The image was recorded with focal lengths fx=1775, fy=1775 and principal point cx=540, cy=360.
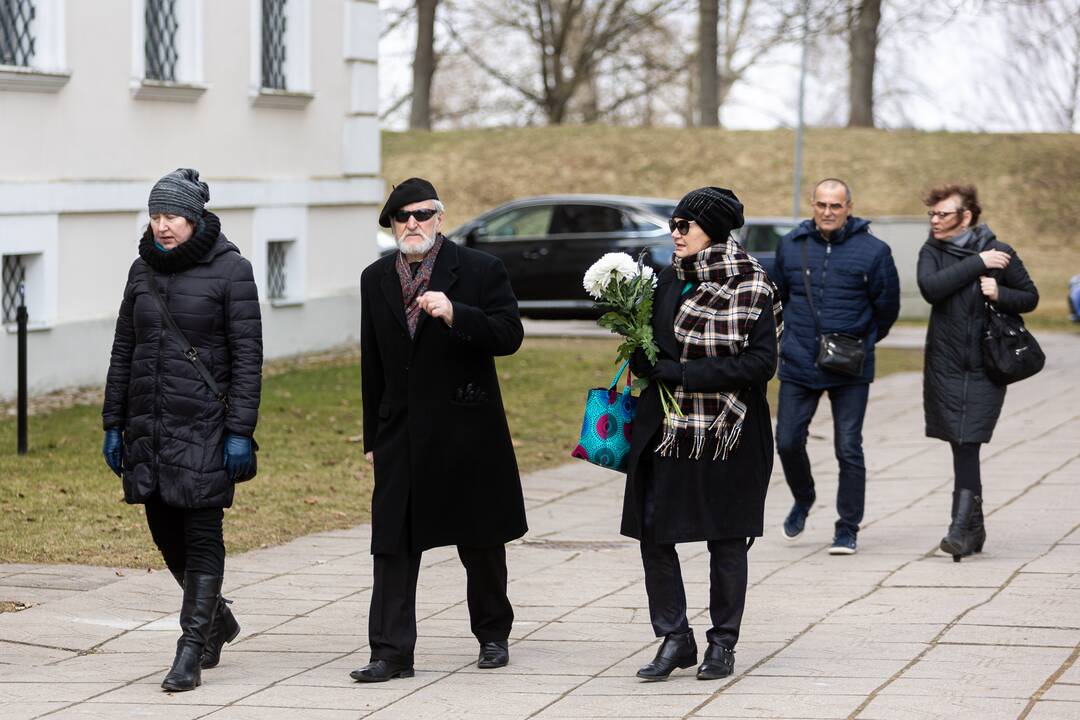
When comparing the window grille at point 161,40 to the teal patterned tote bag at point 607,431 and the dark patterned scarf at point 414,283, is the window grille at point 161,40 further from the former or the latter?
the teal patterned tote bag at point 607,431

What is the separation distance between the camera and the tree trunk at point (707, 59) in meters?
39.4

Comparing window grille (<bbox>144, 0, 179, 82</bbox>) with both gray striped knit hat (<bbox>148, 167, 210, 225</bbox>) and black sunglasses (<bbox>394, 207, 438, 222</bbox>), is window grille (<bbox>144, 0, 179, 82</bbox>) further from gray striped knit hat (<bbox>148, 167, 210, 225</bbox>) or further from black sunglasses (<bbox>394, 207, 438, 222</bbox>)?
black sunglasses (<bbox>394, 207, 438, 222</bbox>)

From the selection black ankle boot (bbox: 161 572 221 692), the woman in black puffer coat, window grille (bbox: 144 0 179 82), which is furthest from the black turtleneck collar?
window grille (bbox: 144 0 179 82)

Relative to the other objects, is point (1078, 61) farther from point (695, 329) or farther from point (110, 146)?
point (695, 329)

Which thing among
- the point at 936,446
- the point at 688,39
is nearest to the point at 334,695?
the point at 936,446

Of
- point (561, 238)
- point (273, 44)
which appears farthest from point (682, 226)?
point (561, 238)

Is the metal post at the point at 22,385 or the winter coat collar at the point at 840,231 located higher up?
the winter coat collar at the point at 840,231

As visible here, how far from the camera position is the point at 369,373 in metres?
6.32

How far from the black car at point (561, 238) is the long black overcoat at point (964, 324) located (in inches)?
528

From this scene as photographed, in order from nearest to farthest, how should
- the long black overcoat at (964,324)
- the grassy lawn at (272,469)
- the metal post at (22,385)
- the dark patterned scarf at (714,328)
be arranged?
the dark patterned scarf at (714,328), the long black overcoat at (964,324), the grassy lawn at (272,469), the metal post at (22,385)

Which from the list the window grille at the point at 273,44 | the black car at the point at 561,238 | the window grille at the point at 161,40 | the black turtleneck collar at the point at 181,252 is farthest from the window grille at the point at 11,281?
the black turtleneck collar at the point at 181,252

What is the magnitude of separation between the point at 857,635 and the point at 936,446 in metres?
6.25

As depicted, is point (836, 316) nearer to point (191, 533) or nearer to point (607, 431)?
point (607, 431)

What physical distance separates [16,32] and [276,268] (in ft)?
15.3
